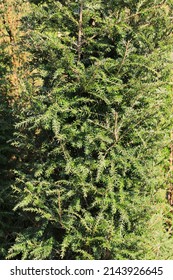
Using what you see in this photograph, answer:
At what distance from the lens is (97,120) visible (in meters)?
3.36

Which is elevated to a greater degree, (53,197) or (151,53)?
(151,53)

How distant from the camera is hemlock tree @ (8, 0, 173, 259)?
3330 millimetres

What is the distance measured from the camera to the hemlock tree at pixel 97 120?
333 cm

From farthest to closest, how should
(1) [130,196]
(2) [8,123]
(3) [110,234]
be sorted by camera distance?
(2) [8,123], (1) [130,196], (3) [110,234]

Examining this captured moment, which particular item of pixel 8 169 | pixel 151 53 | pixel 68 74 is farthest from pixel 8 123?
pixel 151 53

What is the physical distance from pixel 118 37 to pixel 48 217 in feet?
6.37

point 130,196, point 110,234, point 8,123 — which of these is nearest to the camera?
point 110,234

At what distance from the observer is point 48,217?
3.40 m

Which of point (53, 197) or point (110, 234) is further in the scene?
point (53, 197)
